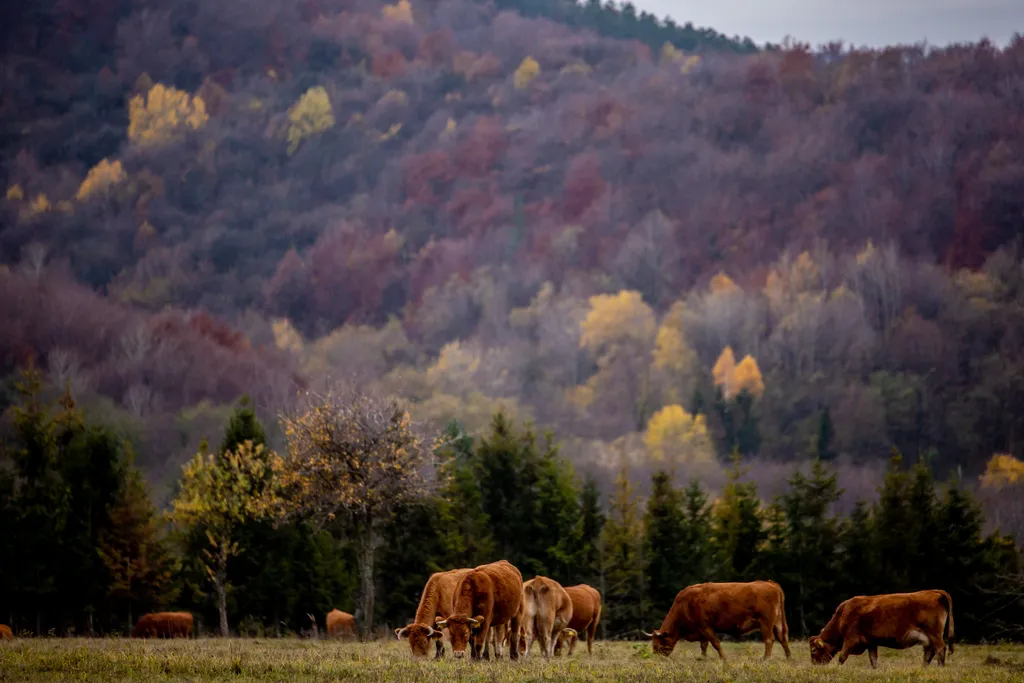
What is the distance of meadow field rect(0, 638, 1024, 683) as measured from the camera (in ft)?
88.0

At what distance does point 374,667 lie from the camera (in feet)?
93.2

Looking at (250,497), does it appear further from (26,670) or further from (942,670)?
(942,670)

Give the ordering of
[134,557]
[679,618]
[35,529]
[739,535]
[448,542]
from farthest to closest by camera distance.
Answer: [739,535] → [448,542] → [134,557] → [35,529] → [679,618]

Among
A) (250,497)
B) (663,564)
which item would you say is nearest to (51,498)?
(250,497)

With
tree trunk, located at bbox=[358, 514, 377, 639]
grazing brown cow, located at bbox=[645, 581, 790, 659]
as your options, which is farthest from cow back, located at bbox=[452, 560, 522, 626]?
tree trunk, located at bbox=[358, 514, 377, 639]

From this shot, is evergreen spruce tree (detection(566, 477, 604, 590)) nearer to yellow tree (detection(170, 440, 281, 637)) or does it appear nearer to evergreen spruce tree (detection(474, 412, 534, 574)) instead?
evergreen spruce tree (detection(474, 412, 534, 574))

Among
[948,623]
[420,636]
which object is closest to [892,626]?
[948,623]

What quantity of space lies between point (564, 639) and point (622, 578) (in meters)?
28.2

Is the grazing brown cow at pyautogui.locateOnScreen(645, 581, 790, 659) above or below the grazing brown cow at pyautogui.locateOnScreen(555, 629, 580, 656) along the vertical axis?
above

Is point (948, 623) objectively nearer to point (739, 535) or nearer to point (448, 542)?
point (739, 535)

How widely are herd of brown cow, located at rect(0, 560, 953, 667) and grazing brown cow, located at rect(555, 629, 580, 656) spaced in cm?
5

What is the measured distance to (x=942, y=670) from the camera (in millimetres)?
30172

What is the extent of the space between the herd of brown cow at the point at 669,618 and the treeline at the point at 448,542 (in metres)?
23.7

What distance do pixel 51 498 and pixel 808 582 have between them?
39.2 meters
